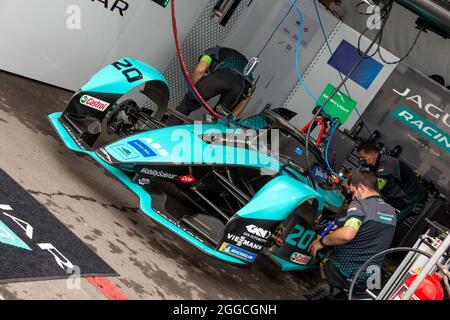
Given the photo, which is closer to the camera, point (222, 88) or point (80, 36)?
point (80, 36)

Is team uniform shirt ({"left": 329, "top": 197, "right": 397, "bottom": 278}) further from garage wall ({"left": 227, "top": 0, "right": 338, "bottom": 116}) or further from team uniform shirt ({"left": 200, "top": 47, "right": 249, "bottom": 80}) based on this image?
garage wall ({"left": 227, "top": 0, "right": 338, "bottom": 116})

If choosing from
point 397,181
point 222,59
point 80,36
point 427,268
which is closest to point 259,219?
point 427,268

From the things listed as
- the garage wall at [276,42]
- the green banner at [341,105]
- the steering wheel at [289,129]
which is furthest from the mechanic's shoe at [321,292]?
the green banner at [341,105]

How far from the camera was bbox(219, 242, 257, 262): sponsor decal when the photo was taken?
15.7 feet

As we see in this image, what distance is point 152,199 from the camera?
498cm

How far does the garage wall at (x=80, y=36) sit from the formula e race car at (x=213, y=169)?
160 cm

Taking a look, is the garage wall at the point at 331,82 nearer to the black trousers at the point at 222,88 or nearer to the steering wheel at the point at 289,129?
the black trousers at the point at 222,88

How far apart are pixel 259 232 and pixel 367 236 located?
125cm

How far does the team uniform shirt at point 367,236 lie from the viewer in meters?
5.51

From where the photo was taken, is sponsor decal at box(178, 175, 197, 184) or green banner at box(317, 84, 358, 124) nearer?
sponsor decal at box(178, 175, 197, 184)

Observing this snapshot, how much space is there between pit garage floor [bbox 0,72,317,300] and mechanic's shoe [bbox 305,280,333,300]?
144mm

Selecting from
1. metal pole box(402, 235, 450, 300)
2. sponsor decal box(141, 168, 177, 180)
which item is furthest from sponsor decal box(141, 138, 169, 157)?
metal pole box(402, 235, 450, 300)

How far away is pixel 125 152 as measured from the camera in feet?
16.4

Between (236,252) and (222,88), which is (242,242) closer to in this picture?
(236,252)
